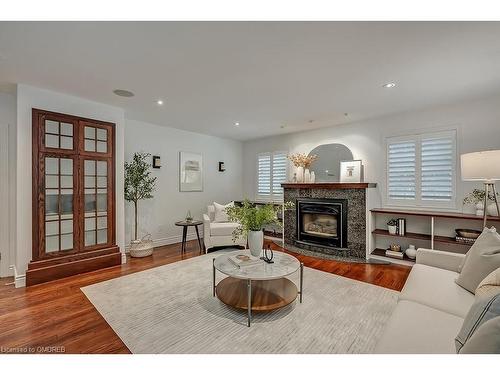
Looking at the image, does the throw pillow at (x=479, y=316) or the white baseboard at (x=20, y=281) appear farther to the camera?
the white baseboard at (x=20, y=281)

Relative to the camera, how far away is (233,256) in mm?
2648

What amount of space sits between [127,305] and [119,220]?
175cm

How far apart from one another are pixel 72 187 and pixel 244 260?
2.68 m

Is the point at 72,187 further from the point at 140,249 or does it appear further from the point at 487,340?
the point at 487,340

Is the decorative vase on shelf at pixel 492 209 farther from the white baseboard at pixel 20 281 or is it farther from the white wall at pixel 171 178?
the white baseboard at pixel 20 281

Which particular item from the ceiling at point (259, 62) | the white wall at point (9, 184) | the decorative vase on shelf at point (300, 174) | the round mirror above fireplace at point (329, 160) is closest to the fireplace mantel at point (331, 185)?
the decorative vase on shelf at point (300, 174)

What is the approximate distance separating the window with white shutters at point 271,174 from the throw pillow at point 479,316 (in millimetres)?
4687

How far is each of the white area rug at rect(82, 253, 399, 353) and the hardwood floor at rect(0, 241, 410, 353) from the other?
112 millimetres

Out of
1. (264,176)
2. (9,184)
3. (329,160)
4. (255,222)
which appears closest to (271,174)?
(264,176)

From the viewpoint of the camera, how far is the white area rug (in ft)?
Answer: 5.99

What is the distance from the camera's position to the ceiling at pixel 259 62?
1.84 meters

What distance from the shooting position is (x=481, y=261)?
5.73 feet

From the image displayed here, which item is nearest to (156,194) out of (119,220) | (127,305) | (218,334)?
(119,220)
